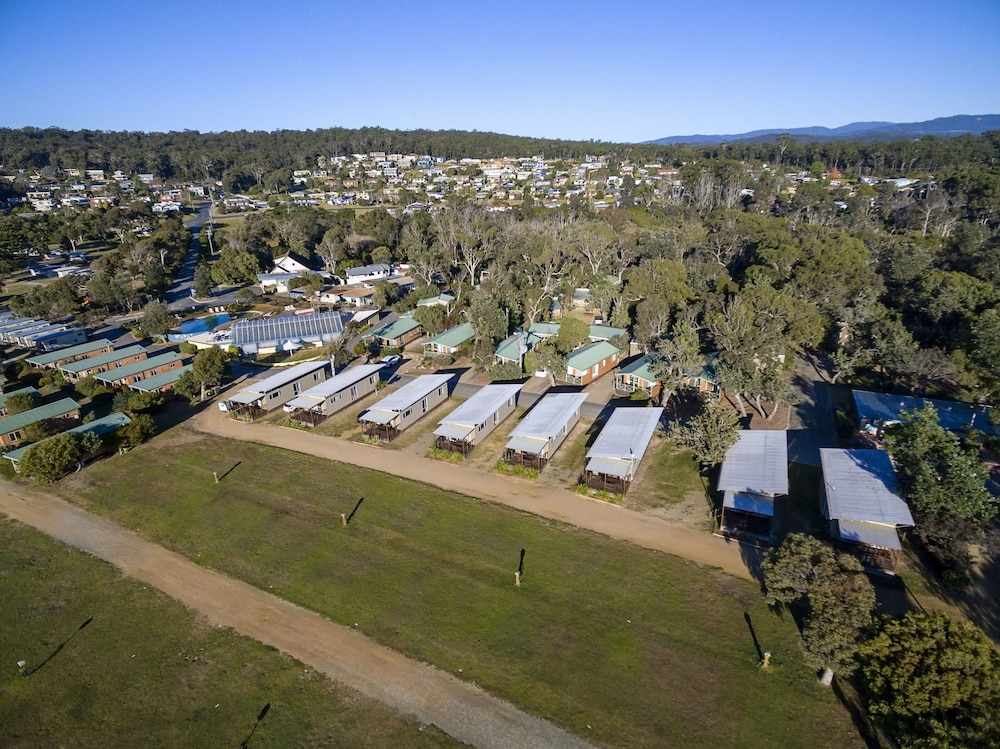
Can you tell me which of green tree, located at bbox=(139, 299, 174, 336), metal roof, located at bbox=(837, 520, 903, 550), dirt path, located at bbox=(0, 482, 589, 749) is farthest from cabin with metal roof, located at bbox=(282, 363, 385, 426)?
metal roof, located at bbox=(837, 520, 903, 550)

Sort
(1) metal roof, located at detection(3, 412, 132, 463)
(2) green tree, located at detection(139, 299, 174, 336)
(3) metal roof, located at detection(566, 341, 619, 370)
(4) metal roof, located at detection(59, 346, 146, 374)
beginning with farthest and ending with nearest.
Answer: (2) green tree, located at detection(139, 299, 174, 336) < (4) metal roof, located at detection(59, 346, 146, 374) < (3) metal roof, located at detection(566, 341, 619, 370) < (1) metal roof, located at detection(3, 412, 132, 463)

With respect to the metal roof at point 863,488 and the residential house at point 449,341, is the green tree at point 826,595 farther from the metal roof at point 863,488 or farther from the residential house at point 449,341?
the residential house at point 449,341

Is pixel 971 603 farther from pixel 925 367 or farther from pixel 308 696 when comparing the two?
pixel 308 696

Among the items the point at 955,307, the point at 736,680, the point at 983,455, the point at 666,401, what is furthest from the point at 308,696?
the point at 955,307

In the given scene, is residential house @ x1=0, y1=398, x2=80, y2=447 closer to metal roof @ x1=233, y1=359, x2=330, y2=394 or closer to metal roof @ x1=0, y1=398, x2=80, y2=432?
metal roof @ x1=0, y1=398, x2=80, y2=432

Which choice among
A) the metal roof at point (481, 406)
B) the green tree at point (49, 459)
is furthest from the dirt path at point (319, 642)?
the metal roof at point (481, 406)

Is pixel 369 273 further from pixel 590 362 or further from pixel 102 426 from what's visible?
pixel 102 426

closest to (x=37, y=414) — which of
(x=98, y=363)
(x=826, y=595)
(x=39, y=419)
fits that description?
(x=39, y=419)
